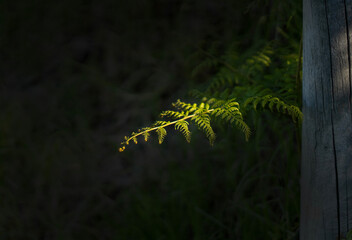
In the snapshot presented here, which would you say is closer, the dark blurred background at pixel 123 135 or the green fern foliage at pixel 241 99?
the green fern foliage at pixel 241 99

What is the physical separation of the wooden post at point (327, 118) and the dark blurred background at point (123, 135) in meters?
0.38

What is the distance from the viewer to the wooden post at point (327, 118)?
1592 mm

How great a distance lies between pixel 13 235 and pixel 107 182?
105 cm

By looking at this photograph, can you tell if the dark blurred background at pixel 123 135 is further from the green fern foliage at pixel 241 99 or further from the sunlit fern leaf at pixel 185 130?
the sunlit fern leaf at pixel 185 130

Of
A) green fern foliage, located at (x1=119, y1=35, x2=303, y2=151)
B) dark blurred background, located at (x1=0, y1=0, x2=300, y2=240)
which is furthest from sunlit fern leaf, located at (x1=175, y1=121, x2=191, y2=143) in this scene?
dark blurred background, located at (x1=0, y1=0, x2=300, y2=240)

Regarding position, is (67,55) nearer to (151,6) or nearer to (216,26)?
(151,6)

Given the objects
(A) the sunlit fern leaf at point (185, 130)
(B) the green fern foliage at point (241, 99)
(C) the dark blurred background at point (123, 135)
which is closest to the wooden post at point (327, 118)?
(B) the green fern foliage at point (241, 99)

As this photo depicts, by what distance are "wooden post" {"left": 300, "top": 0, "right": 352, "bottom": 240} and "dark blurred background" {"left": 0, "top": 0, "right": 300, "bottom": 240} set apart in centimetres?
38

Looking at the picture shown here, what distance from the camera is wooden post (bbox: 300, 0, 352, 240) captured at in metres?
1.59

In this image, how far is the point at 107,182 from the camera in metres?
4.18

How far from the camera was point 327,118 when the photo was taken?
5.53ft

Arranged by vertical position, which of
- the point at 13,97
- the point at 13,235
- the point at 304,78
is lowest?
the point at 13,235

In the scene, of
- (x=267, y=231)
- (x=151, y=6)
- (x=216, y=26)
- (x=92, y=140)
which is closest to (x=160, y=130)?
(x=267, y=231)

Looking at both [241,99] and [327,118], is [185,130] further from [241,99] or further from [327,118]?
[327,118]
